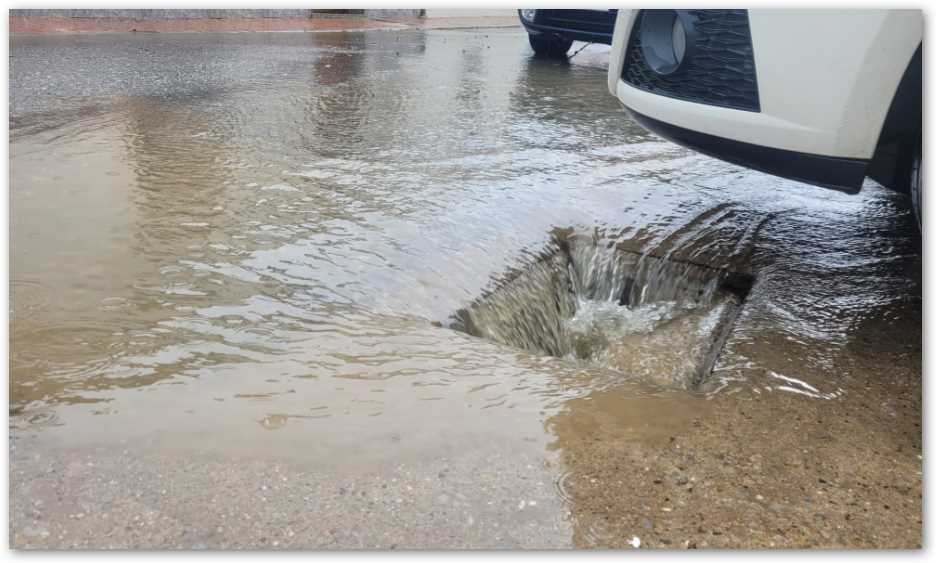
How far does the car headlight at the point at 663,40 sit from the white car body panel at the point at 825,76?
34 cm

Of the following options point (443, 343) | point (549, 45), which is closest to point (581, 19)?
point (549, 45)

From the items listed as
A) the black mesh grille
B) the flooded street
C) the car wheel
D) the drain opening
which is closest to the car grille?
the flooded street

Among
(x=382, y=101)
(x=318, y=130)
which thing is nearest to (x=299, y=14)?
(x=382, y=101)

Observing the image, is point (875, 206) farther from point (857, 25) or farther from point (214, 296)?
point (214, 296)

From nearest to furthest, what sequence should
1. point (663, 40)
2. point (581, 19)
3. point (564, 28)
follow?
1. point (663, 40)
2. point (581, 19)
3. point (564, 28)

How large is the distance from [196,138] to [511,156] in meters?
1.84

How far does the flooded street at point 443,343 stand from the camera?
1811mm

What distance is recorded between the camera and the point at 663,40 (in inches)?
113

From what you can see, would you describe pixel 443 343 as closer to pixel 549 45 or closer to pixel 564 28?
pixel 564 28

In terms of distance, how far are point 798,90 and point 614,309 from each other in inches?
55.5

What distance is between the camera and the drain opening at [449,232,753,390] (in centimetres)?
300

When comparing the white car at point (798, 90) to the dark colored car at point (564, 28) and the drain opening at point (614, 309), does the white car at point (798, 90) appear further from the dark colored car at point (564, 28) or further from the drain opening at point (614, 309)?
the dark colored car at point (564, 28)

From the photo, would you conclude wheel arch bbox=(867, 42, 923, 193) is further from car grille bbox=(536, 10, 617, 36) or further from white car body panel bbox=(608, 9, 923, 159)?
car grille bbox=(536, 10, 617, 36)

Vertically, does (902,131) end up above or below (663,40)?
below
